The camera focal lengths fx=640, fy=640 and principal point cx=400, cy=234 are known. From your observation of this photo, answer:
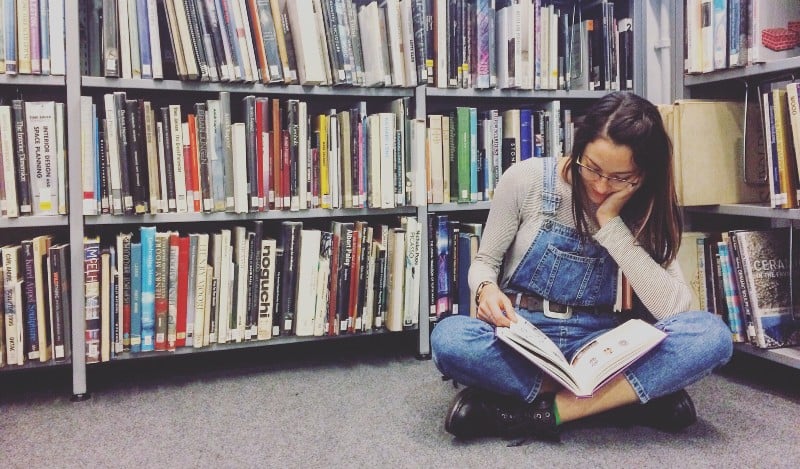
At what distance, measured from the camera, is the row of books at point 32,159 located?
1601mm

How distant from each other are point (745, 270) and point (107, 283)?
170 centimetres

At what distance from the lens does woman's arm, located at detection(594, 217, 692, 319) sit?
1415 mm

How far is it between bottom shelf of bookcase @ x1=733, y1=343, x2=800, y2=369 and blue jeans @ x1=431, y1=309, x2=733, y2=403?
15.2 inches

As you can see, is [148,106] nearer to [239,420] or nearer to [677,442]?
[239,420]

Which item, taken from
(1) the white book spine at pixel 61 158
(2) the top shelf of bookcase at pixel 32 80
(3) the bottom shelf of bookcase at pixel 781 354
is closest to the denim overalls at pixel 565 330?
(3) the bottom shelf of bookcase at pixel 781 354

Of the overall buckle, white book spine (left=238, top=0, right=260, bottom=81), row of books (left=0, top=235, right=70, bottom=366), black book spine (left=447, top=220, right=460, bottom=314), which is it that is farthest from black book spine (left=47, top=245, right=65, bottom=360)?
the overall buckle

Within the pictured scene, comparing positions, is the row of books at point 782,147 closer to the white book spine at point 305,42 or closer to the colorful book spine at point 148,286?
the white book spine at point 305,42

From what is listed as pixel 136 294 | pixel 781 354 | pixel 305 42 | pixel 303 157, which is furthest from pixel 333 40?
pixel 781 354

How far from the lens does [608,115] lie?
1319 mm

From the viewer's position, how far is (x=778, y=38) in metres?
1.67

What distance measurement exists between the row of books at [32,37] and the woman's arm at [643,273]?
1.41m

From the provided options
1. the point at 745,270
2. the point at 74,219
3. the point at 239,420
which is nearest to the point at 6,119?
the point at 74,219

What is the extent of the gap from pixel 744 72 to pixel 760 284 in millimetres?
568

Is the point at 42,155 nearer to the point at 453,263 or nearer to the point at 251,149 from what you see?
the point at 251,149
